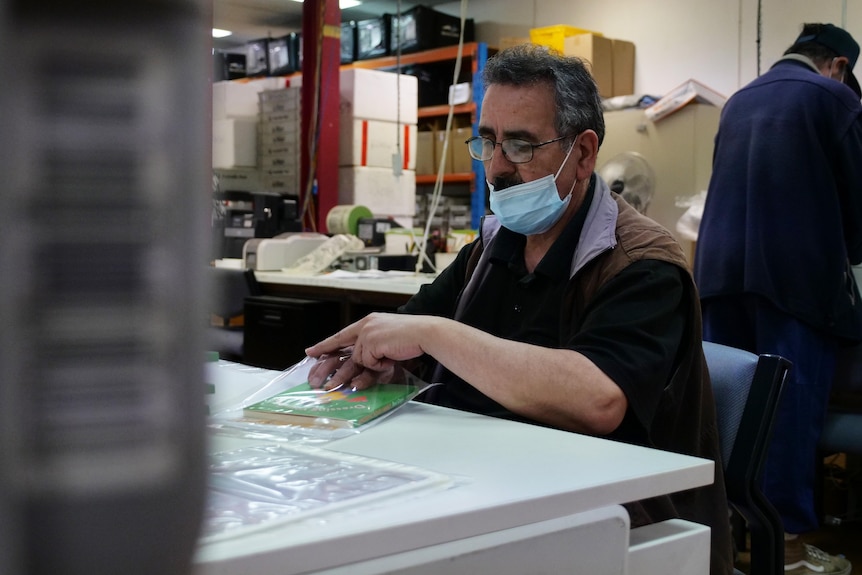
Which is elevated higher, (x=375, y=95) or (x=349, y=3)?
(x=349, y=3)

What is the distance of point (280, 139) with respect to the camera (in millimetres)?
5328

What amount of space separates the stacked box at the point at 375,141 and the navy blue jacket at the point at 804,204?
3.11 meters

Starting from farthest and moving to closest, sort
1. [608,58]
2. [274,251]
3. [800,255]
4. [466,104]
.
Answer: [466,104] → [608,58] → [274,251] → [800,255]

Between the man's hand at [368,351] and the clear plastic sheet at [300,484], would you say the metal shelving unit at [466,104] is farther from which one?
the clear plastic sheet at [300,484]

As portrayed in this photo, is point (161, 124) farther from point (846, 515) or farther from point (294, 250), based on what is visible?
point (294, 250)

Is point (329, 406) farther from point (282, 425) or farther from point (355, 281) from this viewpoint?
point (355, 281)

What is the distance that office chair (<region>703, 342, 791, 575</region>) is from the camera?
4.11 feet

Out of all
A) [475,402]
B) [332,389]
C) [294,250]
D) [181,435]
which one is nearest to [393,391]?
[332,389]

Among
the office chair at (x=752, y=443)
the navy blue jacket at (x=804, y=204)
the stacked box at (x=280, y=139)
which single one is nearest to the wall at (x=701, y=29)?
the stacked box at (x=280, y=139)

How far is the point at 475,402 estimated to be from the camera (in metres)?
1.39

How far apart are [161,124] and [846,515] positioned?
3075mm

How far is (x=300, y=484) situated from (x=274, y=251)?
305 cm

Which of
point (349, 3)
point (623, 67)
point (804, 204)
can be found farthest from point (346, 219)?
point (349, 3)

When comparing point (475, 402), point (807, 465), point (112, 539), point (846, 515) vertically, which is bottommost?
point (846, 515)
